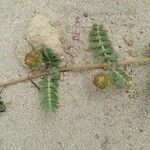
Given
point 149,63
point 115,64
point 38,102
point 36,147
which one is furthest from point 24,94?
point 149,63

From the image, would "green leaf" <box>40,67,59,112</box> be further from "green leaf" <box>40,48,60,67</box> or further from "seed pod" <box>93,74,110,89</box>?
"seed pod" <box>93,74,110,89</box>

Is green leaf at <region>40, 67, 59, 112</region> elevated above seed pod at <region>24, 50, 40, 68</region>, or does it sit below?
below

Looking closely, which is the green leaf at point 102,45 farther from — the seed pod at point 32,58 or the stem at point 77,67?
the seed pod at point 32,58

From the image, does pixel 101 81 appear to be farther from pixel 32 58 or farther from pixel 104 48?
pixel 32 58

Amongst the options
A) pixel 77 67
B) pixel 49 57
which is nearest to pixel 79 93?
pixel 77 67

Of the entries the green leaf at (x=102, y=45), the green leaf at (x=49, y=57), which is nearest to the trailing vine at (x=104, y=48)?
the green leaf at (x=102, y=45)

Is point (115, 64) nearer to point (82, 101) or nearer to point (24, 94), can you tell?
point (82, 101)

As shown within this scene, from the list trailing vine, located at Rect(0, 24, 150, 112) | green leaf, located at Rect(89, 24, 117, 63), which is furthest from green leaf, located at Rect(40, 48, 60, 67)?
green leaf, located at Rect(89, 24, 117, 63)
